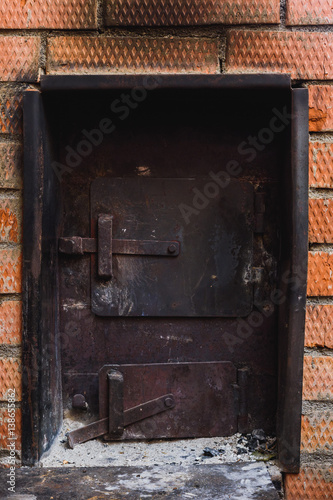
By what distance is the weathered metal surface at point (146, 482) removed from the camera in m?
1.18

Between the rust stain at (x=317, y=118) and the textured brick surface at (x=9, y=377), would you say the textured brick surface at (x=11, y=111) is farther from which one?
the rust stain at (x=317, y=118)

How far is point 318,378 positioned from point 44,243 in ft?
3.31

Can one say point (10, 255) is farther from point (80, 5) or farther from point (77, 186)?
point (80, 5)

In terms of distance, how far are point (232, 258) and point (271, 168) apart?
356 mm

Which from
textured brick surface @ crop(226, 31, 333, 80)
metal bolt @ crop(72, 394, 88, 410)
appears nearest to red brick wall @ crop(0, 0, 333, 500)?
textured brick surface @ crop(226, 31, 333, 80)

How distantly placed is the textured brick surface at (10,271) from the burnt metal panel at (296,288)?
2.93 feet

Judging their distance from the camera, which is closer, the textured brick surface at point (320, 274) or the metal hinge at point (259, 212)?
the textured brick surface at point (320, 274)

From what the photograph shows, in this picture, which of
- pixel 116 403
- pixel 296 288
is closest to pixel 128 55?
pixel 296 288

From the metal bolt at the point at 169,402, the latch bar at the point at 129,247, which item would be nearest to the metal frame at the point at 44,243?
the latch bar at the point at 129,247

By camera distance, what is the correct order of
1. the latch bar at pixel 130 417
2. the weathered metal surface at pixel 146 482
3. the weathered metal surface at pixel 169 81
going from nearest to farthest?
the weathered metal surface at pixel 146 482 < the weathered metal surface at pixel 169 81 < the latch bar at pixel 130 417

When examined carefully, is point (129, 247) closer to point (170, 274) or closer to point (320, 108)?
point (170, 274)

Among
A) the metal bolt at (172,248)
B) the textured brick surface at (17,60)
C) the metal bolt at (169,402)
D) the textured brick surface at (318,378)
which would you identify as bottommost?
the metal bolt at (169,402)

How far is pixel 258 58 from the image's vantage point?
4.58ft

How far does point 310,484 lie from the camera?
142cm
